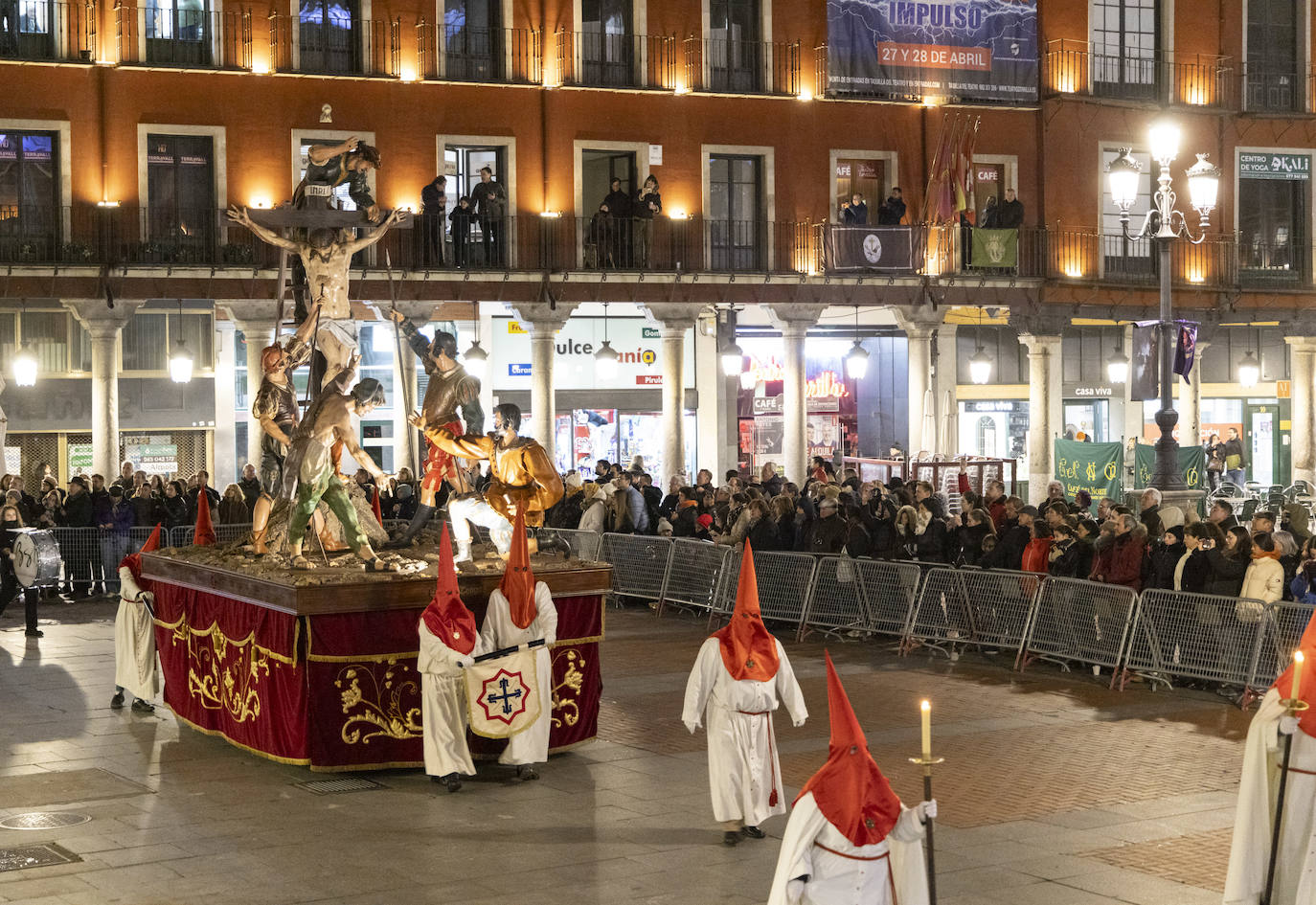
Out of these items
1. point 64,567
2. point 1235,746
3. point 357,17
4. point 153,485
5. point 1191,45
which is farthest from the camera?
point 1191,45

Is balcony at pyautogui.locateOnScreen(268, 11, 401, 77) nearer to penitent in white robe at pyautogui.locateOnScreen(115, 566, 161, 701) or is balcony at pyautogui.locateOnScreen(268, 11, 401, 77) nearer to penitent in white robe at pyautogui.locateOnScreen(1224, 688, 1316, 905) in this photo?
penitent in white robe at pyautogui.locateOnScreen(115, 566, 161, 701)

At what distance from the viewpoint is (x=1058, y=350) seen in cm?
3269

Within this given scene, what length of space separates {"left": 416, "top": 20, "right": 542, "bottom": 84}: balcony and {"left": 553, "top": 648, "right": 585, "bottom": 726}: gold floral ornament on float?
1867 cm

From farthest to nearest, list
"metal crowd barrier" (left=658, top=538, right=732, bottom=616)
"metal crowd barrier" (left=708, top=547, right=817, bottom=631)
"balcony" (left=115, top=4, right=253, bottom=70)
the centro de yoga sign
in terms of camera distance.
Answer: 1. the centro de yoga sign
2. "balcony" (left=115, top=4, right=253, bottom=70)
3. "metal crowd barrier" (left=658, top=538, right=732, bottom=616)
4. "metal crowd barrier" (left=708, top=547, right=817, bottom=631)

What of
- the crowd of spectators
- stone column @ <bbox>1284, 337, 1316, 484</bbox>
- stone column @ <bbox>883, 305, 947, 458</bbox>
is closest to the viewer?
the crowd of spectators

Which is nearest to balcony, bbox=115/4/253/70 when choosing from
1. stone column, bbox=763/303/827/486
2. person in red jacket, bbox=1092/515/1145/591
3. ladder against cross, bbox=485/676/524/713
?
stone column, bbox=763/303/827/486

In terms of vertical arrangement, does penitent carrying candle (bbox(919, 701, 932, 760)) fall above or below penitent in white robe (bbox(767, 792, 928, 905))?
above

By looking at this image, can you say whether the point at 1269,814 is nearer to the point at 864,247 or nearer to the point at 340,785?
the point at 340,785

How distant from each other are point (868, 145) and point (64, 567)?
16233mm

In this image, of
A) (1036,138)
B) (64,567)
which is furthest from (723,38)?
(64,567)

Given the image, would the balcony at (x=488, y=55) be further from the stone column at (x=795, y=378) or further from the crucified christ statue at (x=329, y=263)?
the crucified christ statue at (x=329, y=263)

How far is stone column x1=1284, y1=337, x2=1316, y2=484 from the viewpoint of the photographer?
112 feet

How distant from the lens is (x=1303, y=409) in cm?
3453

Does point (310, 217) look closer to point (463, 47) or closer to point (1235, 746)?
point (1235, 746)
